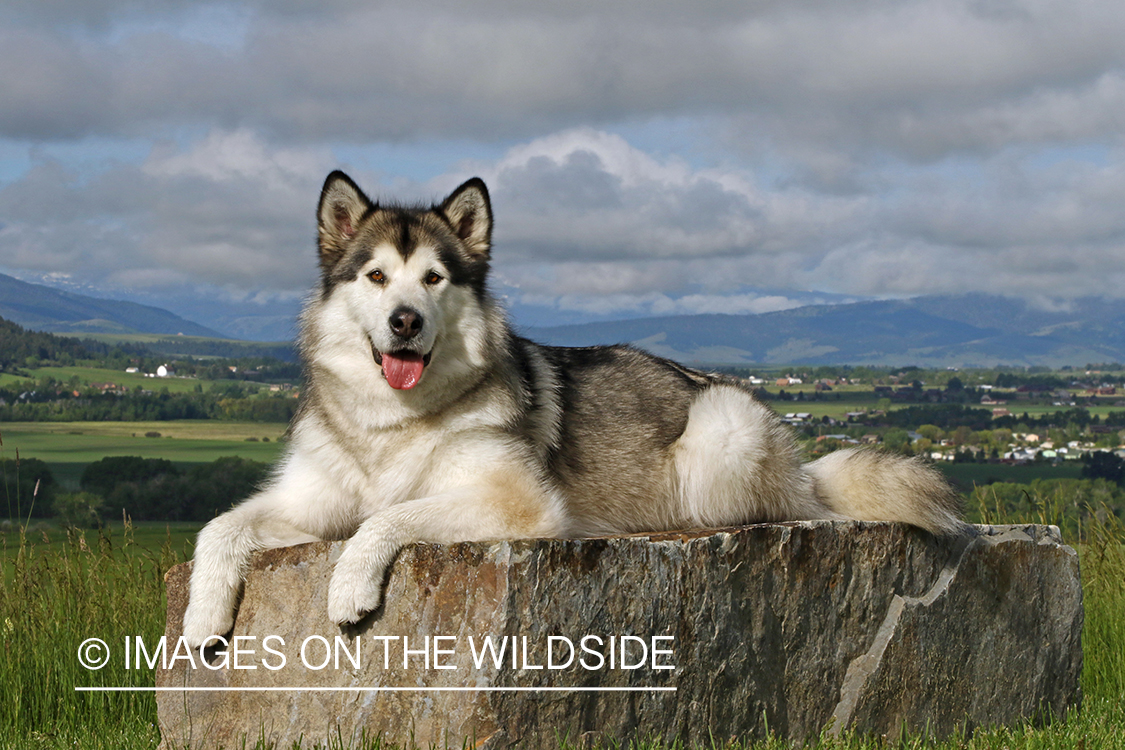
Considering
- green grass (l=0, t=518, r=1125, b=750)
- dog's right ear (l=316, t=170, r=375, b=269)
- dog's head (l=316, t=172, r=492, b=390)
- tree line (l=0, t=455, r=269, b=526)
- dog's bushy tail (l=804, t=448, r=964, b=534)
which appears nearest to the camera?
dog's head (l=316, t=172, r=492, b=390)

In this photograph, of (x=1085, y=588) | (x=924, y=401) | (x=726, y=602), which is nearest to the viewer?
(x=726, y=602)

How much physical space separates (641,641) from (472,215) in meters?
2.48

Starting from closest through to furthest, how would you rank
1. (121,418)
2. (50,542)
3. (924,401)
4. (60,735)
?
1. (60,735)
2. (50,542)
3. (121,418)
4. (924,401)

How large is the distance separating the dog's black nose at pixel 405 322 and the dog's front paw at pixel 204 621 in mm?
1750

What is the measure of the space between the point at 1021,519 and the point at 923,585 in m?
3.60

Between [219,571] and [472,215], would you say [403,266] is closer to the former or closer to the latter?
[472,215]

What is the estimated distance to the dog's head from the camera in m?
4.37

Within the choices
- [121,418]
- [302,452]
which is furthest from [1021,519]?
[121,418]

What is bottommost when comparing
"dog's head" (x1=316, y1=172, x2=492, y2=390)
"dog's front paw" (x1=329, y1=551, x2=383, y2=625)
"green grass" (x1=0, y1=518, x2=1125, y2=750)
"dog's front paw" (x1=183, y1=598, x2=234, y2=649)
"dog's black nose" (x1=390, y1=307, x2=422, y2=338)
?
"green grass" (x1=0, y1=518, x2=1125, y2=750)

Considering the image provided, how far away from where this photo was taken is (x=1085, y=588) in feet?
28.0

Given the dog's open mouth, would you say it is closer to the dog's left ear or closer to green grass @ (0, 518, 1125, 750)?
the dog's left ear

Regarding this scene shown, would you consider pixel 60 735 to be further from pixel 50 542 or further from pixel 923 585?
pixel 923 585

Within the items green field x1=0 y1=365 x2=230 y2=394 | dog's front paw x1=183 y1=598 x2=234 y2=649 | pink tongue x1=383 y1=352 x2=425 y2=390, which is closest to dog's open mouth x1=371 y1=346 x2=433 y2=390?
pink tongue x1=383 y1=352 x2=425 y2=390

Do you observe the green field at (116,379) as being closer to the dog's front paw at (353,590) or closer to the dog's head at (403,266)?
the dog's head at (403,266)
